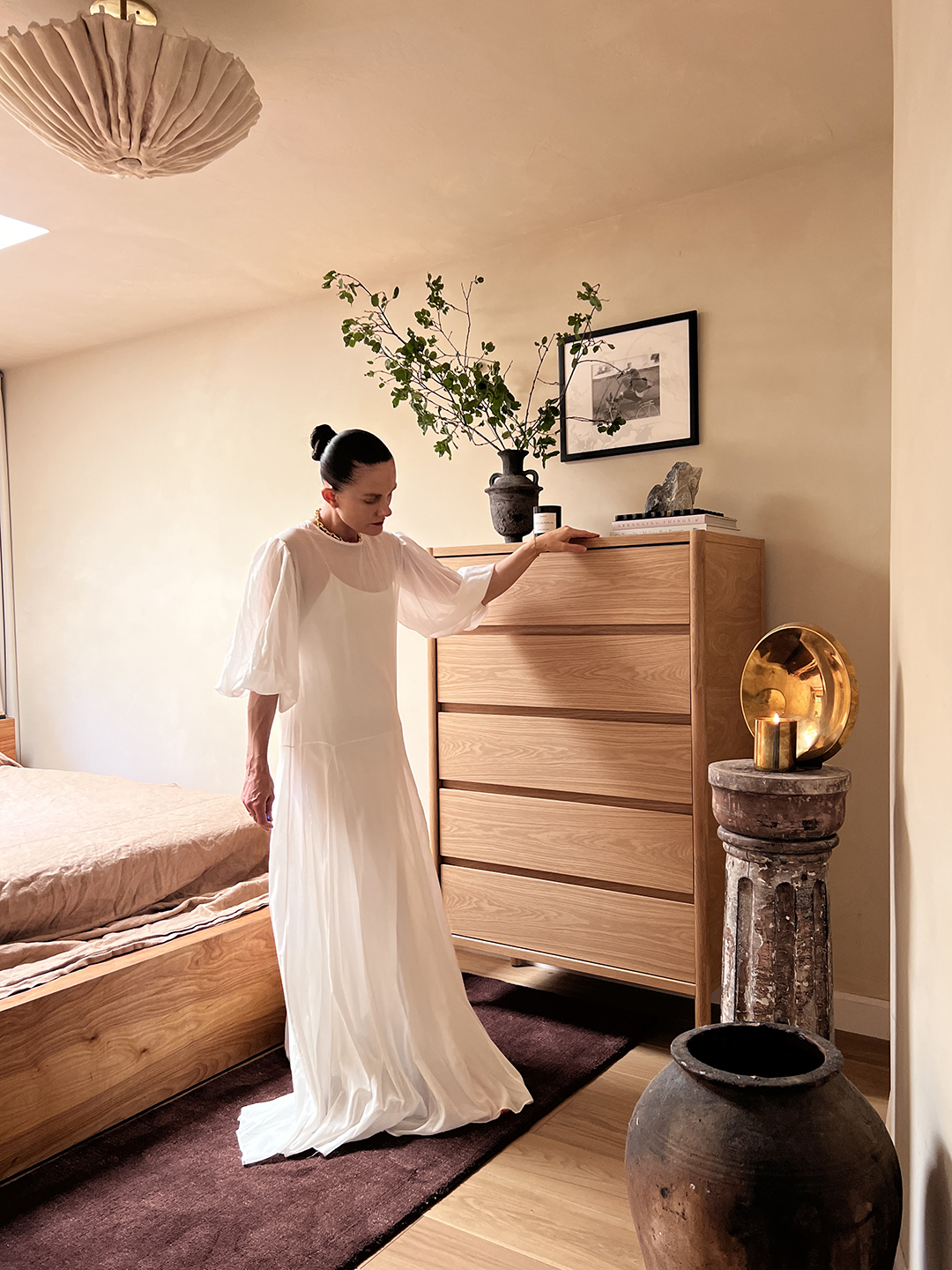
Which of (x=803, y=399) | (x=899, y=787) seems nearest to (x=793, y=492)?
(x=803, y=399)

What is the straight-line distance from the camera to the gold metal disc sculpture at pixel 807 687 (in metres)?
1.86

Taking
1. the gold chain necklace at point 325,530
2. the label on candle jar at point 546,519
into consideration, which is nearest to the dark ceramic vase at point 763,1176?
the gold chain necklace at point 325,530

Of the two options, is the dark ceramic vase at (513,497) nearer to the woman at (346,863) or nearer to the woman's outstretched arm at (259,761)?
the woman at (346,863)

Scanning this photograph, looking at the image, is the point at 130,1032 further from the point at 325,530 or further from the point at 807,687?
the point at 807,687

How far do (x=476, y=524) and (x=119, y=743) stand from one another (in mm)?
2255

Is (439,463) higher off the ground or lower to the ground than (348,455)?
higher

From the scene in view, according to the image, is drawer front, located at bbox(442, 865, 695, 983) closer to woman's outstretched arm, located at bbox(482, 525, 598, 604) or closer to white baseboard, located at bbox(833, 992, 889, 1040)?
white baseboard, located at bbox(833, 992, 889, 1040)

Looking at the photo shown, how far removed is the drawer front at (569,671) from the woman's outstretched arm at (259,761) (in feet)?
2.59

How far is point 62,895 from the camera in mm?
2248

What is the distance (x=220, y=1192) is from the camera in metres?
1.89

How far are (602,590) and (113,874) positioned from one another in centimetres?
144

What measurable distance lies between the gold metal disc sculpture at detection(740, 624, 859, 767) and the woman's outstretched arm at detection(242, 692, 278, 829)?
3.44 ft

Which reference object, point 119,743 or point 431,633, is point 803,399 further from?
point 119,743

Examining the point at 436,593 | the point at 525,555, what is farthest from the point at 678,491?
the point at 436,593
